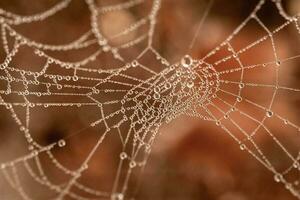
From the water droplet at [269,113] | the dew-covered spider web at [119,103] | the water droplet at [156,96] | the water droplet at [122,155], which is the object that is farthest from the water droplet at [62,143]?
the water droplet at [269,113]

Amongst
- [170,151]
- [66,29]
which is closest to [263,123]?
[170,151]

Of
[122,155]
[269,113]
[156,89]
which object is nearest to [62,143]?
[122,155]

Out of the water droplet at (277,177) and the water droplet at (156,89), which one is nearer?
the water droplet at (156,89)

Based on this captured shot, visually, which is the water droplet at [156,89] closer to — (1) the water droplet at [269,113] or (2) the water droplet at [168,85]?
(2) the water droplet at [168,85]

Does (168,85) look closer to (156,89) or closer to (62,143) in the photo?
(156,89)

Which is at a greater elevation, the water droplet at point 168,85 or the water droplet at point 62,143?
the water droplet at point 62,143

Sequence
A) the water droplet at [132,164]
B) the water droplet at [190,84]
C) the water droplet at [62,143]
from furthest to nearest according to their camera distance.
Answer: the water droplet at [62,143] → the water droplet at [132,164] → the water droplet at [190,84]

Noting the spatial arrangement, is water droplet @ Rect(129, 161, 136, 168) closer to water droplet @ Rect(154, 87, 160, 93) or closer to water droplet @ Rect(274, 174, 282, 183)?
water droplet @ Rect(154, 87, 160, 93)

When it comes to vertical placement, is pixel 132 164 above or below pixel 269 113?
below
